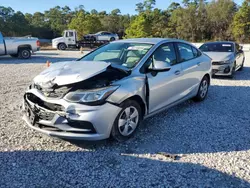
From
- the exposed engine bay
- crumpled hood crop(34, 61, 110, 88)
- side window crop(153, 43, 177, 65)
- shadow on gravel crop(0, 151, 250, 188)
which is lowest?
shadow on gravel crop(0, 151, 250, 188)

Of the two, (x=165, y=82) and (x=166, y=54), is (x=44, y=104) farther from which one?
(x=166, y=54)

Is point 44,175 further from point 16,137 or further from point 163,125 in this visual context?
point 163,125

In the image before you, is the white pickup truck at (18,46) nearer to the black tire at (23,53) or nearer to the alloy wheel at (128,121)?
the black tire at (23,53)

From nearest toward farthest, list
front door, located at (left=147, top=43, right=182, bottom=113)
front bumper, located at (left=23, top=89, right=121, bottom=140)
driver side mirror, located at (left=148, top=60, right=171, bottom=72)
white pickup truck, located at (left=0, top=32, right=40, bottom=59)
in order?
front bumper, located at (left=23, top=89, right=121, bottom=140) < driver side mirror, located at (left=148, top=60, right=171, bottom=72) < front door, located at (left=147, top=43, right=182, bottom=113) < white pickup truck, located at (left=0, top=32, right=40, bottom=59)

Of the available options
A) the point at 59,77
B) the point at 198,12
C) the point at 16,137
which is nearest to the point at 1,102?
the point at 16,137

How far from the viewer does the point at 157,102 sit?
442 cm

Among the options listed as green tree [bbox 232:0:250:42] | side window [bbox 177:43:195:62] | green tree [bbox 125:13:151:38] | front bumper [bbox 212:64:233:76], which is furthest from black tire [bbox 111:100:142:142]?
green tree [bbox 232:0:250:42]

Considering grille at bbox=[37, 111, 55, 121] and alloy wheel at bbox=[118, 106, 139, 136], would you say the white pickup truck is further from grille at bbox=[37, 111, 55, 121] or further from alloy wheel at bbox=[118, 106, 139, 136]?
alloy wheel at bbox=[118, 106, 139, 136]

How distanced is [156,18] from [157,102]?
4831 centimetres

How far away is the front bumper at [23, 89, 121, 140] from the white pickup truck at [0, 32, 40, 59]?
13207 mm

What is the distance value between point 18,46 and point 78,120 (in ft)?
46.1

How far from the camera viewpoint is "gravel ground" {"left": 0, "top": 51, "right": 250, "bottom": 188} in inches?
117

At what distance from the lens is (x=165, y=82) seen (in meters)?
4.52

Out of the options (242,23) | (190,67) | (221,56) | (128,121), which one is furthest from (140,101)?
(242,23)
